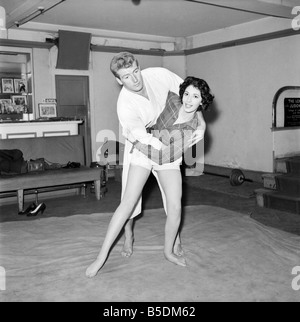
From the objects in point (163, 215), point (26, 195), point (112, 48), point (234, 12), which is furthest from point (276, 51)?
point (26, 195)

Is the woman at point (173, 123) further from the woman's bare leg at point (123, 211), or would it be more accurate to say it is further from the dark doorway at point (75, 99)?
the dark doorway at point (75, 99)

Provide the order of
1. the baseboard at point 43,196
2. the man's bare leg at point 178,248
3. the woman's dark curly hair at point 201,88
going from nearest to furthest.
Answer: the woman's dark curly hair at point 201,88 → the man's bare leg at point 178,248 → the baseboard at point 43,196

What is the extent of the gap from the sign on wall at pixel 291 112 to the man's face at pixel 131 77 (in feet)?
13.2

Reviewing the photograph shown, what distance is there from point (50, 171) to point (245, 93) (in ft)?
13.3

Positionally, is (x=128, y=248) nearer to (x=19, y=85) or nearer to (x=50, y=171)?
(x=50, y=171)

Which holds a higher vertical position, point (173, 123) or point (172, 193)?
point (173, 123)

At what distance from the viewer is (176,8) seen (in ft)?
19.8

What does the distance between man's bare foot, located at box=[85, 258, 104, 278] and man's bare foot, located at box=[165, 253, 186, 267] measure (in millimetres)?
500

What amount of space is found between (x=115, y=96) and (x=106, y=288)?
6.03 metres

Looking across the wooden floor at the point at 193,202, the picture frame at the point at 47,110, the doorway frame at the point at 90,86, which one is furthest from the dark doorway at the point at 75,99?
the wooden floor at the point at 193,202

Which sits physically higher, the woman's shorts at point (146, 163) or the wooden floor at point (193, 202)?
the woman's shorts at point (146, 163)

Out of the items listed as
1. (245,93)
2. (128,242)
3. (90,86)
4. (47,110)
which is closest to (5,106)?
(47,110)

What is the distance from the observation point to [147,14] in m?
6.38

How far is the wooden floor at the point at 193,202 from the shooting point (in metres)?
4.30
